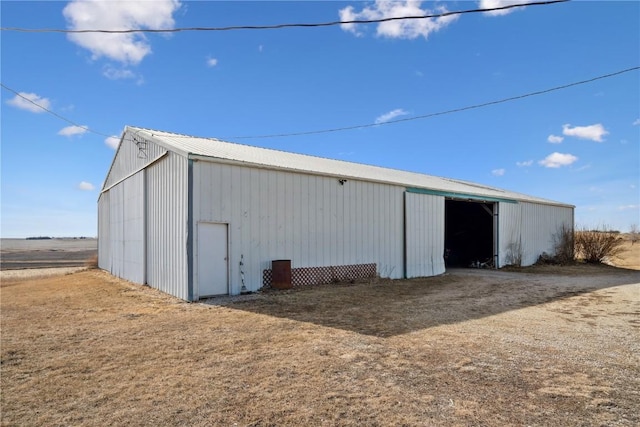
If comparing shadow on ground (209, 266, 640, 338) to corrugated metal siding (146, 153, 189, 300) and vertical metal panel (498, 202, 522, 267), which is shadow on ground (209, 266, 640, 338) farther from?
vertical metal panel (498, 202, 522, 267)

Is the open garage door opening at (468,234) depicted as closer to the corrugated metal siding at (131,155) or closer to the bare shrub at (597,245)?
the bare shrub at (597,245)

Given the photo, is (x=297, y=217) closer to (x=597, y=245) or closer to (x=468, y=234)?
(x=468, y=234)

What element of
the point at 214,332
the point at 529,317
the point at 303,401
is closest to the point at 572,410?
the point at 303,401

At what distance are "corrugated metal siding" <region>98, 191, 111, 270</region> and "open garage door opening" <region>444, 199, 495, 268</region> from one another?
18.0 meters

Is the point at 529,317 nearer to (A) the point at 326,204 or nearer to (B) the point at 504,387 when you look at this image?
(B) the point at 504,387

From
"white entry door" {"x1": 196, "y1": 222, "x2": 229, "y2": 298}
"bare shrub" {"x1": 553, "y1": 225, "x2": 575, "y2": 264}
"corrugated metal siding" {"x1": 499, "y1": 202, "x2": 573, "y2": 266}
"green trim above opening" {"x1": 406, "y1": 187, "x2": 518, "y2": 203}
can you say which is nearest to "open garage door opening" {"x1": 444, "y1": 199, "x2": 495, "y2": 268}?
"corrugated metal siding" {"x1": 499, "y1": 202, "x2": 573, "y2": 266}

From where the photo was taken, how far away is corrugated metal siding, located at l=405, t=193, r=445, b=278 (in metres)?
15.5

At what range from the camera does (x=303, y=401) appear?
398cm

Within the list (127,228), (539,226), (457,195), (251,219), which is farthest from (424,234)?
(127,228)

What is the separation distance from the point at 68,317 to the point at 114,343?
302 centimetres

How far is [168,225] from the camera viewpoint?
11617mm

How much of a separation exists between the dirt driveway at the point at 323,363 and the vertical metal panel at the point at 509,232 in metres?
9.91

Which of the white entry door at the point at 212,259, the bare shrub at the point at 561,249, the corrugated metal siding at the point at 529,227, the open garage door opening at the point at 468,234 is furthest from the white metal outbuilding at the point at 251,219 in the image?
the bare shrub at the point at 561,249

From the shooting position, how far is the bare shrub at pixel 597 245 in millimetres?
22469
